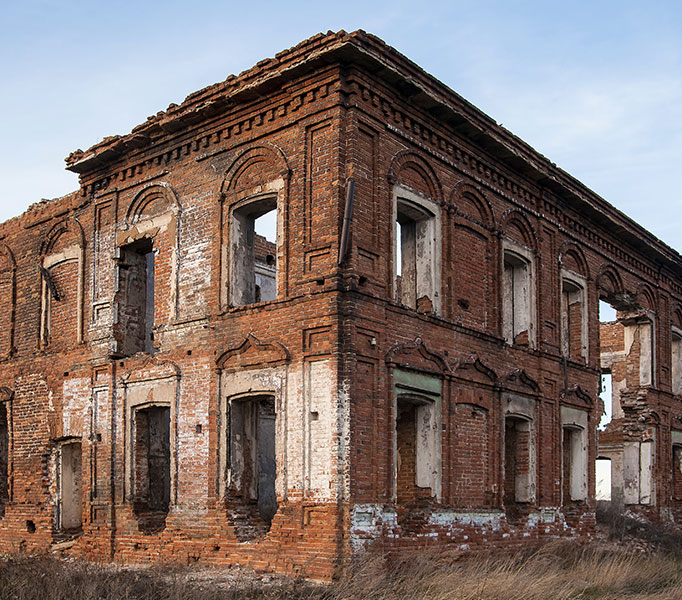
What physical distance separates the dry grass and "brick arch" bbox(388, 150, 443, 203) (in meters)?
5.46

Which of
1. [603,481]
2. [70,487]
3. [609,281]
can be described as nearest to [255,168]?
[70,487]

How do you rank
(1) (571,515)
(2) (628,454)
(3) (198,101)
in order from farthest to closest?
(2) (628,454) → (1) (571,515) → (3) (198,101)

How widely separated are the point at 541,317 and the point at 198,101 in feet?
24.0

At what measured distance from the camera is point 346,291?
12.1m

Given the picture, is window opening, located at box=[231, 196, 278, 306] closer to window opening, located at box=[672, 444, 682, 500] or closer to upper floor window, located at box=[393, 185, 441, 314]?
upper floor window, located at box=[393, 185, 441, 314]

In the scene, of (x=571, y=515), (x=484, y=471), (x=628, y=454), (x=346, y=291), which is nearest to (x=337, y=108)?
(x=346, y=291)

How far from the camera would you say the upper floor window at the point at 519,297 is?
53.7ft

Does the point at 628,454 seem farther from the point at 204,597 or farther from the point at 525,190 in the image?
the point at 204,597

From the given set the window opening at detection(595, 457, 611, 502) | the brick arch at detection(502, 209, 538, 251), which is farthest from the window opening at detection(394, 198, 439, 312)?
the window opening at detection(595, 457, 611, 502)

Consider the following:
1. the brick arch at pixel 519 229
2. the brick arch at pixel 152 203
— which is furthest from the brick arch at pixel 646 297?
the brick arch at pixel 152 203

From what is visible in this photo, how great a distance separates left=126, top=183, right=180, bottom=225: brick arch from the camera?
14820 mm

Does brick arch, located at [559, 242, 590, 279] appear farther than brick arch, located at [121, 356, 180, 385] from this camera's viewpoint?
Yes

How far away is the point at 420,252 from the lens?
14234mm

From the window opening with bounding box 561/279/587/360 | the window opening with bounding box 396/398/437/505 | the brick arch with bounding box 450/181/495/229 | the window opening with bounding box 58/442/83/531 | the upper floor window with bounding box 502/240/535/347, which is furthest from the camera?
the window opening with bounding box 561/279/587/360
